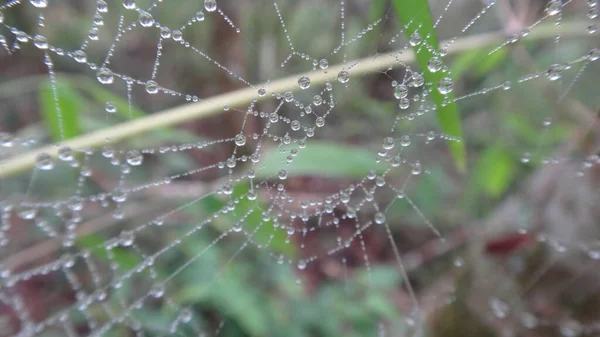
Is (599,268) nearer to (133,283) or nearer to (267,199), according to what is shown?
(267,199)

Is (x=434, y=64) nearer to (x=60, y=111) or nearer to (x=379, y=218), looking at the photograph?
(x=379, y=218)

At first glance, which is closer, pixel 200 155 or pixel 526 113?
pixel 526 113

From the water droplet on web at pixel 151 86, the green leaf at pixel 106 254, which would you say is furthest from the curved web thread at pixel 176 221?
the water droplet on web at pixel 151 86

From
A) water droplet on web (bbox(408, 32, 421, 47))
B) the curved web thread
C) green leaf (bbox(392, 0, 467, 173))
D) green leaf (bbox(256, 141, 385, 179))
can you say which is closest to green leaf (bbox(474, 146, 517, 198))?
the curved web thread

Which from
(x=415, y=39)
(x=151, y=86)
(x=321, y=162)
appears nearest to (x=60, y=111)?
(x=151, y=86)

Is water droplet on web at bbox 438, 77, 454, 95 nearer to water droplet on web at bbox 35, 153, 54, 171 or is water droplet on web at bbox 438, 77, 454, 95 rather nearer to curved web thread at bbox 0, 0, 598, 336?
curved web thread at bbox 0, 0, 598, 336

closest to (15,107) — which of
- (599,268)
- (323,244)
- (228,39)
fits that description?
(228,39)
